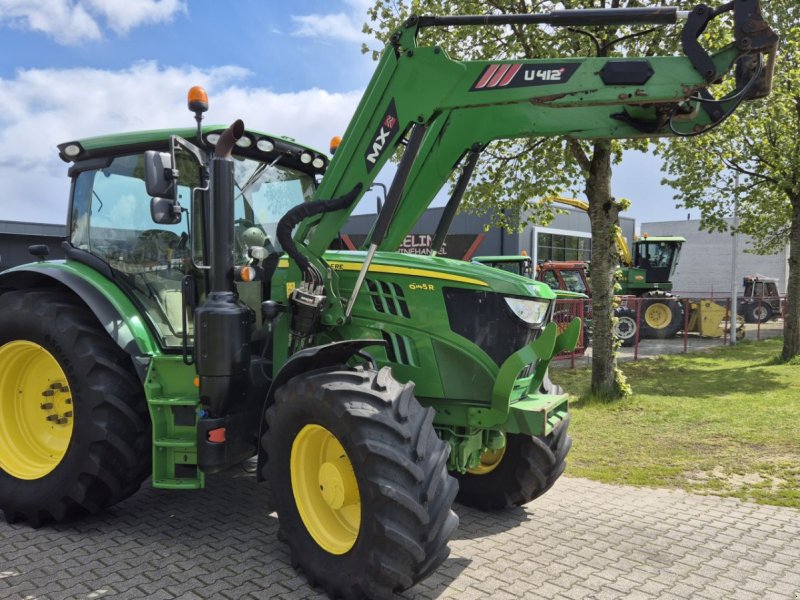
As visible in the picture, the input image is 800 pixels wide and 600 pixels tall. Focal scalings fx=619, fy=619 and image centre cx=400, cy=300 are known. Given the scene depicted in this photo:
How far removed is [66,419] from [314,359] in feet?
6.96

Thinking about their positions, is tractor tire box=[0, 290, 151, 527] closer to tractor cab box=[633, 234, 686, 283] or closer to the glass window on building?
tractor cab box=[633, 234, 686, 283]

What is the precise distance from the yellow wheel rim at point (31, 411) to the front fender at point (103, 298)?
48 centimetres

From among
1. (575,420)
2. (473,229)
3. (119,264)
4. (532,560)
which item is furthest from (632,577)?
(473,229)

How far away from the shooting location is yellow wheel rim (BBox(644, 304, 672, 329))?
17.8 metres

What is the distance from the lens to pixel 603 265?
28.6 feet

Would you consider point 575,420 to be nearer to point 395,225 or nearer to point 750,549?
point 750,549

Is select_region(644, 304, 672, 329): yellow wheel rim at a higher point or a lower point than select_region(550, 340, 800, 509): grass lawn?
higher

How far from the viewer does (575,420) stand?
7.87 m

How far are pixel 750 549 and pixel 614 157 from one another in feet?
21.0

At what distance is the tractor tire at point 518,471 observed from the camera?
4234mm

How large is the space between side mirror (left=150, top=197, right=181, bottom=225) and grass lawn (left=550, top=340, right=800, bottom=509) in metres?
4.09

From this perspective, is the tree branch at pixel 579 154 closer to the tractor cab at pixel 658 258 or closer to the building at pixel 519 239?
the tractor cab at pixel 658 258

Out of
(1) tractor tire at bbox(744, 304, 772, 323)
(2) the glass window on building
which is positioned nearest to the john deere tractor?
(1) tractor tire at bbox(744, 304, 772, 323)

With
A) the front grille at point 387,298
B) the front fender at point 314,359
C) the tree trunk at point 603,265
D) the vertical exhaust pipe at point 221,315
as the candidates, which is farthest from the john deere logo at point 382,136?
the tree trunk at point 603,265
